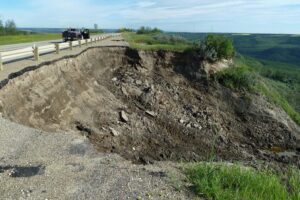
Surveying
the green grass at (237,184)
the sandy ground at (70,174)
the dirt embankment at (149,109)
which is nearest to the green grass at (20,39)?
the dirt embankment at (149,109)

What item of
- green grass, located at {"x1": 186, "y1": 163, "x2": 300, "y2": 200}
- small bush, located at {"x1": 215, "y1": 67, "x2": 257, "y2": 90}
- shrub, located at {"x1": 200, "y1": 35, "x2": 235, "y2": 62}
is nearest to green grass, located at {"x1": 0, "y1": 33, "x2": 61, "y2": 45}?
shrub, located at {"x1": 200, "y1": 35, "x2": 235, "y2": 62}

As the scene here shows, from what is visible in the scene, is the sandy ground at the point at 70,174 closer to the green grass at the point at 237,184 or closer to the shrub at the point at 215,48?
the green grass at the point at 237,184

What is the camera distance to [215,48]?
32.1 meters

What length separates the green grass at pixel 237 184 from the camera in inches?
300

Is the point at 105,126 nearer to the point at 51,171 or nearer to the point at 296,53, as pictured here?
the point at 51,171

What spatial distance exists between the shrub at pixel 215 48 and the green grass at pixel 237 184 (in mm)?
22960

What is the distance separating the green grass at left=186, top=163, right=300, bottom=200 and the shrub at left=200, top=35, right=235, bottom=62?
23.0 metres

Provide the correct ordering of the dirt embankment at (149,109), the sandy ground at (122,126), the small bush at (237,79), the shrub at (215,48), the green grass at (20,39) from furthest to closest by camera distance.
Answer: the green grass at (20,39) < the shrub at (215,48) < the small bush at (237,79) < the dirt embankment at (149,109) < the sandy ground at (122,126)

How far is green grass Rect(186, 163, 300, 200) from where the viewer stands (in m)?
7.62

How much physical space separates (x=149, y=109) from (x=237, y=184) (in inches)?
644

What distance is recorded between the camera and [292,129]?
2645 centimetres

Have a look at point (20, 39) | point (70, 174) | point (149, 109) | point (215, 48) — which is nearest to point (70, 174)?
point (70, 174)

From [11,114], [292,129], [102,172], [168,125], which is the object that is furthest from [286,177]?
[292,129]

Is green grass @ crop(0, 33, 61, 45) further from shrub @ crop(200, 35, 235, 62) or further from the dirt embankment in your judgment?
shrub @ crop(200, 35, 235, 62)
